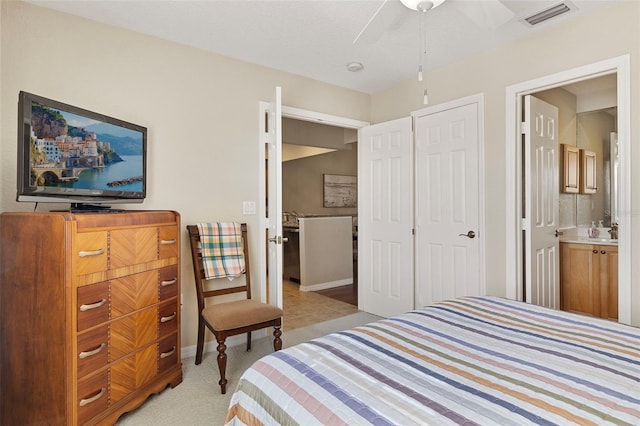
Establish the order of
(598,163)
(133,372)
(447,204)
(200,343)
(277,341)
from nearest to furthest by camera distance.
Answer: (133,372), (277,341), (200,343), (447,204), (598,163)

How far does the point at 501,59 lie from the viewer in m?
2.94

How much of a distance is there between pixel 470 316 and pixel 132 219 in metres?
1.93

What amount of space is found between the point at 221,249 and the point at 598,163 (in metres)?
4.47

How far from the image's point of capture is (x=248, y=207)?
320 cm

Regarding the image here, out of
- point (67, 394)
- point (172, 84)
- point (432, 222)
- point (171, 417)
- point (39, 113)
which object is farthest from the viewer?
point (432, 222)

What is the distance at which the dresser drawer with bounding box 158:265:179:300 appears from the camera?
2.25 m

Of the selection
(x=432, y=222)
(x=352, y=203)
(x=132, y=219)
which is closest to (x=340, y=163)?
(x=352, y=203)

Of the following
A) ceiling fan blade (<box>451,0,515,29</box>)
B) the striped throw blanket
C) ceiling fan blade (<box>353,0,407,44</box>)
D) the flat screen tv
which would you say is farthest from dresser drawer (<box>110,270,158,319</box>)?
ceiling fan blade (<box>451,0,515,29</box>)

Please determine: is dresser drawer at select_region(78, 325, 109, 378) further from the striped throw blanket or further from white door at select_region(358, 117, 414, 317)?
white door at select_region(358, 117, 414, 317)

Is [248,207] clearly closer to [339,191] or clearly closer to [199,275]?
[199,275]

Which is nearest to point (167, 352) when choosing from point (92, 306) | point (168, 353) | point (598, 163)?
point (168, 353)

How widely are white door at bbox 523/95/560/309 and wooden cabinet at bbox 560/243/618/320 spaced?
1.23 ft

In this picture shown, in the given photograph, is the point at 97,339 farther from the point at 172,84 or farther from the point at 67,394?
the point at 172,84

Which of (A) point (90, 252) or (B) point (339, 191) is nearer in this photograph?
(A) point (90, 252)
